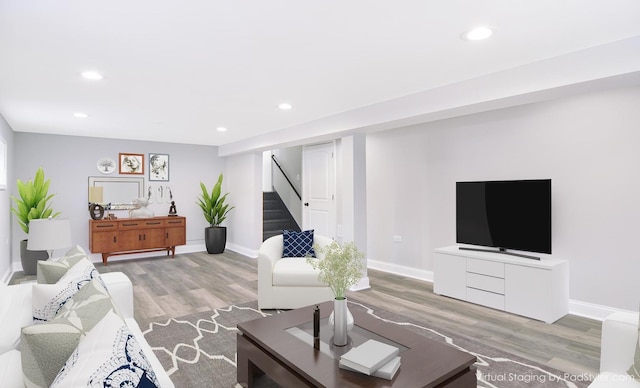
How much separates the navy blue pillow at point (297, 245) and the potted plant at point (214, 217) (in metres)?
3.34

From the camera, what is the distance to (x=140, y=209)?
22.1 feet

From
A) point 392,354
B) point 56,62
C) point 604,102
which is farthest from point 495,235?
point 56,62

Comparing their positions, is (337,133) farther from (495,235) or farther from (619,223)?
(619,223)

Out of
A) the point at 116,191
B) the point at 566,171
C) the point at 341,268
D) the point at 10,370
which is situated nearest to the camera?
the point at 10,370

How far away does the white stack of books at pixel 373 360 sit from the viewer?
172 centimetres

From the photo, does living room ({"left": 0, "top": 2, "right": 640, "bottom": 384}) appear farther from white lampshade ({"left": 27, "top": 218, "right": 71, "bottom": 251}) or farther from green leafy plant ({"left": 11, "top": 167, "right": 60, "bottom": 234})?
white lampshade ({"left": 27, "top": 218, "right": 71, "bottom": 251})

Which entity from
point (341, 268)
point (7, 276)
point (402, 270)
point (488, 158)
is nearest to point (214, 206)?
point (7, 276)

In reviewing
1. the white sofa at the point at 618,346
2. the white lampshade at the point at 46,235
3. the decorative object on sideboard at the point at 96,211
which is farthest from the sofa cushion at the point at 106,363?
the decorative object on sideboard at the point at 96,211

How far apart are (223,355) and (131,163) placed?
5341 millimetres

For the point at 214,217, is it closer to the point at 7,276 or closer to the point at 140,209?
the point at 140,209

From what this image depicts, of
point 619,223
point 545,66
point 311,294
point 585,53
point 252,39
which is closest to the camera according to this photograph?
→ point 252,39

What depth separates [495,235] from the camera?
4.00 metres

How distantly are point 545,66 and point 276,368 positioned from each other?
290cm

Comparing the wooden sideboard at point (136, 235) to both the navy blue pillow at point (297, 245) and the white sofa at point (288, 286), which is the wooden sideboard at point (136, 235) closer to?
the navy blue pillow at point (297, 245)
